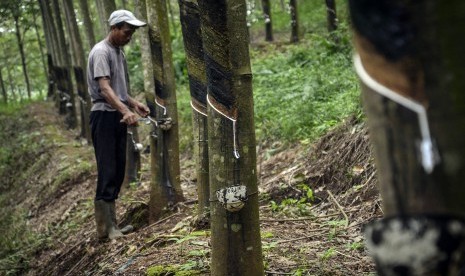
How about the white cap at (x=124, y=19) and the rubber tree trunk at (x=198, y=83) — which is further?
the white cap at (x=124, y=19)

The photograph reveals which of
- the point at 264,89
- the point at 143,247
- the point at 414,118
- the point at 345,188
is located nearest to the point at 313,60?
the point at 264,89

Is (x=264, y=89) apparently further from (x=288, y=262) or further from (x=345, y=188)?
(x=288, y=262)

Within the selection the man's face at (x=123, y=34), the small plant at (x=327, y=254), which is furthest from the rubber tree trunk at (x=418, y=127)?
the man's face at (x=123, y=34)

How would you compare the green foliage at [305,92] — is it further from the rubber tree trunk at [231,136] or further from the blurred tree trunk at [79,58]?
the rubber tree trunk at [231,136]

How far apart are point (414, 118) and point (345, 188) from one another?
15.4ft

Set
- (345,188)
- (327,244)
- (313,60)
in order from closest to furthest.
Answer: (327,244) < (345,188) < (313,60)

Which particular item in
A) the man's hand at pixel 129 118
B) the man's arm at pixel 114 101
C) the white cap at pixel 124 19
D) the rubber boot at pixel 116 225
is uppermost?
the white cap at pixel 124 19

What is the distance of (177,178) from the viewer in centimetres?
679

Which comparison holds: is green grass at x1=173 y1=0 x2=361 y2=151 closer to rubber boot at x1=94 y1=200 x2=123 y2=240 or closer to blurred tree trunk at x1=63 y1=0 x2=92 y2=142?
blurred tree trunk at x1=63 y1=0 x2=92 y2=142

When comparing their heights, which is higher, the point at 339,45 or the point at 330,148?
the point at 339,45

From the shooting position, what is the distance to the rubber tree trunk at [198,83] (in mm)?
5199

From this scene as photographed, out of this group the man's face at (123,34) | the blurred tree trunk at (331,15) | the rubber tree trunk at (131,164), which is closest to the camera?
the man's face at (123,34)

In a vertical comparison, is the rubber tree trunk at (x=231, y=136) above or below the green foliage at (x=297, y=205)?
above

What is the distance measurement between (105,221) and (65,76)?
11924 millimetres
